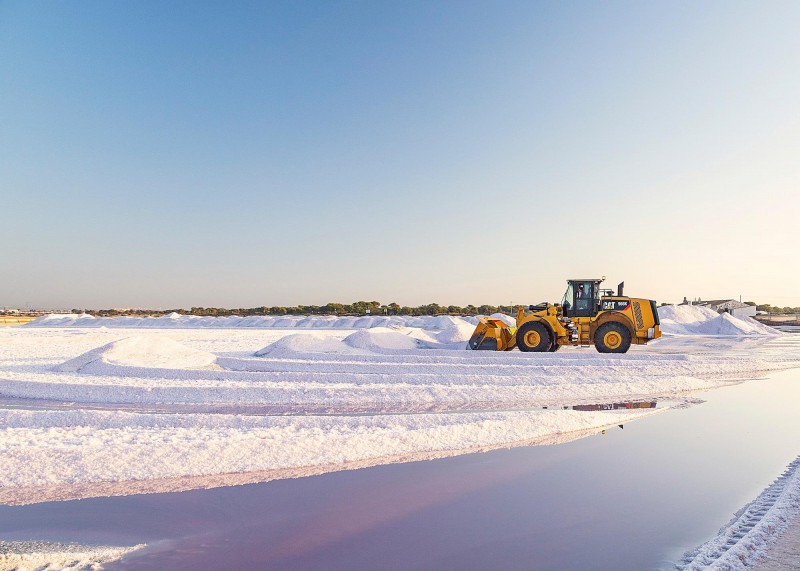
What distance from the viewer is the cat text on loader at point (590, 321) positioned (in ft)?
45.9

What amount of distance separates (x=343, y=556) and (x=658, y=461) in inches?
123

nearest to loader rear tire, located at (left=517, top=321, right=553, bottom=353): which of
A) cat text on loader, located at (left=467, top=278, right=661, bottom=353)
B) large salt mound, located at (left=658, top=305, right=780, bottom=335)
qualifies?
cat text on loader, located at (left=467, top=278, right=661, bottom=353)

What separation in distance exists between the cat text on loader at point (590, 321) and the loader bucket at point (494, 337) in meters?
0.49

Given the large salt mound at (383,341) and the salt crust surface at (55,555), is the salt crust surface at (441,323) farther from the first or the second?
the salt crust surface at (55,555)

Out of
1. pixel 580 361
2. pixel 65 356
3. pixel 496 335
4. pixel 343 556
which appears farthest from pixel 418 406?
pixel 65 356

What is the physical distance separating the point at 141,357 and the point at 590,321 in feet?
36.7

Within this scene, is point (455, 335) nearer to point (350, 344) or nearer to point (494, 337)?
point (494, 337)

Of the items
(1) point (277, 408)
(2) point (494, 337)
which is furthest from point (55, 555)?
(2) point (494, 337)

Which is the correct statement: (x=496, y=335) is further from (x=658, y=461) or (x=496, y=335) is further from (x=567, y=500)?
(x=567, y=500)

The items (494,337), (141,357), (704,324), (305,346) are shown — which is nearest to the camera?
(141,357)

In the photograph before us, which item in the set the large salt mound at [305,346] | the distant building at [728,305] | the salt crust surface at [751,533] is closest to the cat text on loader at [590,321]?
the large salt mound at [305,346]

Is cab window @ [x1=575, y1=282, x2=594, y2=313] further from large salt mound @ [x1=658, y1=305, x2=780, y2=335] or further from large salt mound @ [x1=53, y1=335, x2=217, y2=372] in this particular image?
large salt mound @ [x1=658, y1=305, x2=780, y2=335]

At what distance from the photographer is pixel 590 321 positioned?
14.3 metres

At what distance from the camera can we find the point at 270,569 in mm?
2705
